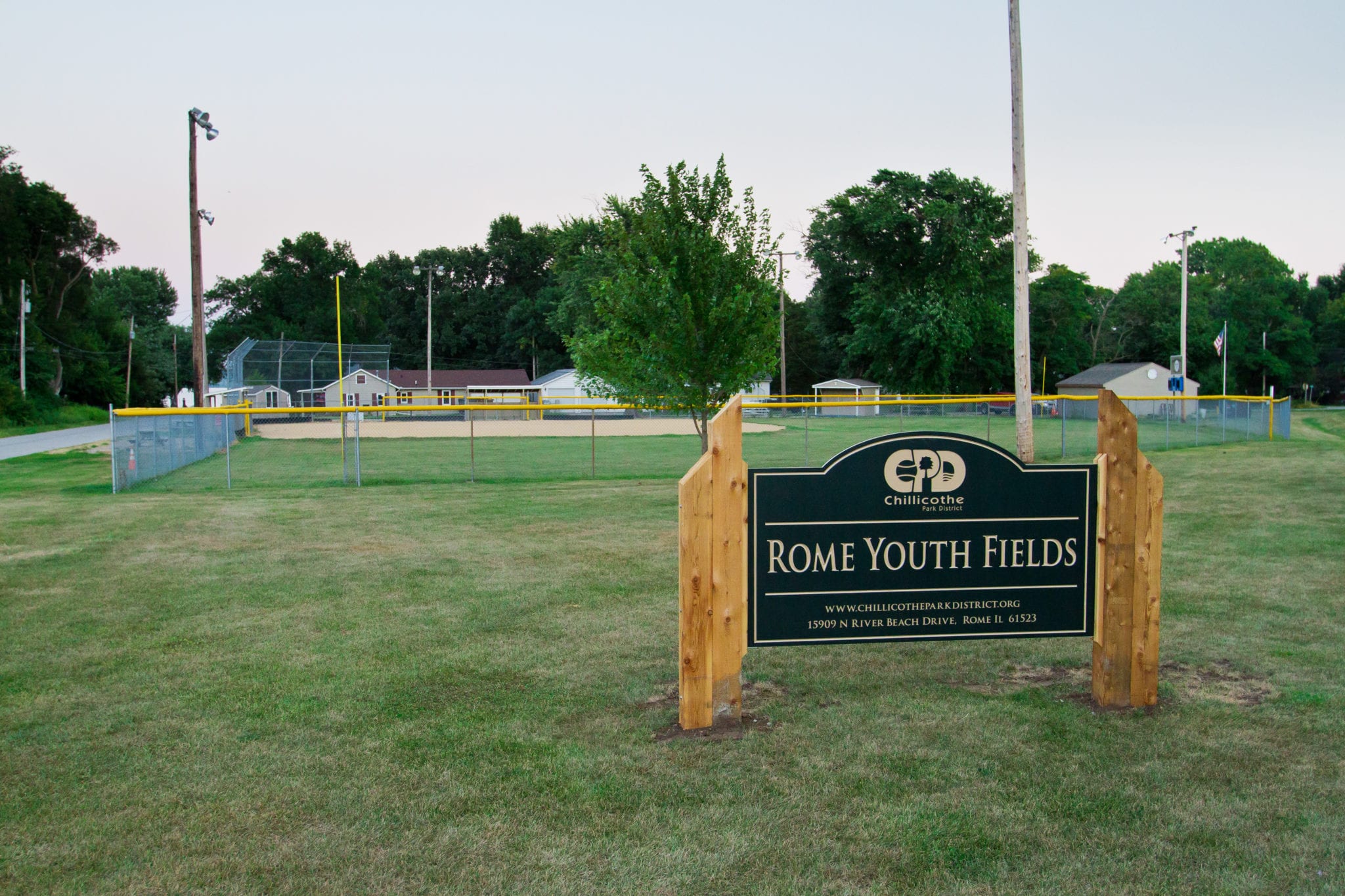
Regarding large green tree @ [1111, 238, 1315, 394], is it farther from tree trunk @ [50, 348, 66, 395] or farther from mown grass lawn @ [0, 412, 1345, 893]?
tree trunk @ [50, 348, 66, 395]

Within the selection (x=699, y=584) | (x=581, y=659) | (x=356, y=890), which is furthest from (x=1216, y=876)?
(x=581, y=659)

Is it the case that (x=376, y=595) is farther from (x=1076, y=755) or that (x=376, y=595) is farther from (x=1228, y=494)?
(x=1228, y=494)

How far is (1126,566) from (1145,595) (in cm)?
19

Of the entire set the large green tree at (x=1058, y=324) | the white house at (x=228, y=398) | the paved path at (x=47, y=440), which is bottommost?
the paved path at (x=47, y=440)

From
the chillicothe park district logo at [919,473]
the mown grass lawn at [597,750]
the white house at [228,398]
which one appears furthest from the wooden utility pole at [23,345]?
the chillicothe park district logo at [919,473]

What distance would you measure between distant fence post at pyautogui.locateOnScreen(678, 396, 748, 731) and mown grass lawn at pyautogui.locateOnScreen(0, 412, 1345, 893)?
0.30 m

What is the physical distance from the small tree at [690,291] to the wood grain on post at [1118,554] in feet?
25.1

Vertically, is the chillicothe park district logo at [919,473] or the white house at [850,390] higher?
the white house at [850,390]

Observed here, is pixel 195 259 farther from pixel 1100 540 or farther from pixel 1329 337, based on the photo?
pixel 1329 337

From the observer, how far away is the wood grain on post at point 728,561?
5.03 metres

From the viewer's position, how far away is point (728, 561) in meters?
5.09

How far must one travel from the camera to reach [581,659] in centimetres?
643

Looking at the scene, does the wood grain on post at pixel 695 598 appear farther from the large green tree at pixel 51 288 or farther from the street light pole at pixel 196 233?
the large green tree at pixel 51 288

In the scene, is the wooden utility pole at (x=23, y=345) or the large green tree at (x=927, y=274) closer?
the wooden utility pole at (x=23, y=345)
